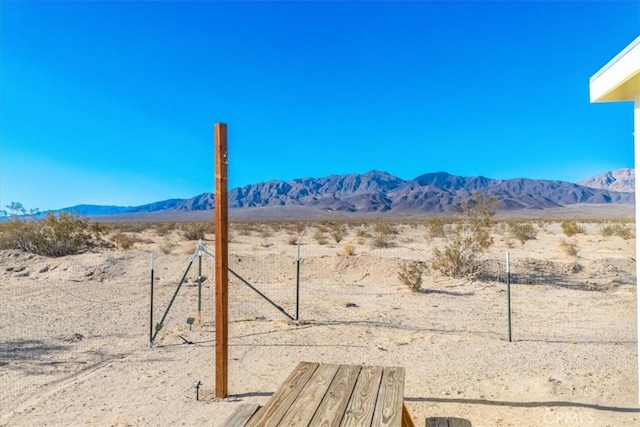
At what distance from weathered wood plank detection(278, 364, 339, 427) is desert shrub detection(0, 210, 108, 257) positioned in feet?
57.4

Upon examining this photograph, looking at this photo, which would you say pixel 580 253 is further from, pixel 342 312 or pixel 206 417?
pixel 206 417

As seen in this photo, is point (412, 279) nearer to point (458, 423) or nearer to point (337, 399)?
point (458, 423)

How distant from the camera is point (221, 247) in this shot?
189 inches

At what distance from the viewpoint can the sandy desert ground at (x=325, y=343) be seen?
4.82 metres

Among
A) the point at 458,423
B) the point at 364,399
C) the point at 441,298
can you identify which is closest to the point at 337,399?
the point at 364,399

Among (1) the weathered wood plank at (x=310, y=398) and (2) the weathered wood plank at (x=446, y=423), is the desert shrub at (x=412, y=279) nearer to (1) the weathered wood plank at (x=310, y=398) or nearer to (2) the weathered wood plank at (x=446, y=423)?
(2) the weathered wood plank at (x=446, y=423)

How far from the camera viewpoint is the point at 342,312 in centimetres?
946

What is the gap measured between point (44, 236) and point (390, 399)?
18.6 m

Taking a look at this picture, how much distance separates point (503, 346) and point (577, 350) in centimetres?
97

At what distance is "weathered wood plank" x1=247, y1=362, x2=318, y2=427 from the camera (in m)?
2.71

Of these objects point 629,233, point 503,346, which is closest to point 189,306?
point 503,346

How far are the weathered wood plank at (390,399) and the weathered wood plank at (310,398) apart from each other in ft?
1.20

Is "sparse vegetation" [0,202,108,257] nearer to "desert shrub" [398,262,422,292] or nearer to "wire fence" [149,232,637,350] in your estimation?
"wire fence" [149,232,637,350]

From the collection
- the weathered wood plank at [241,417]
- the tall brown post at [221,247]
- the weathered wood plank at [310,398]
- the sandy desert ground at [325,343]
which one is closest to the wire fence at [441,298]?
the sandy desert ground at [325,343]
